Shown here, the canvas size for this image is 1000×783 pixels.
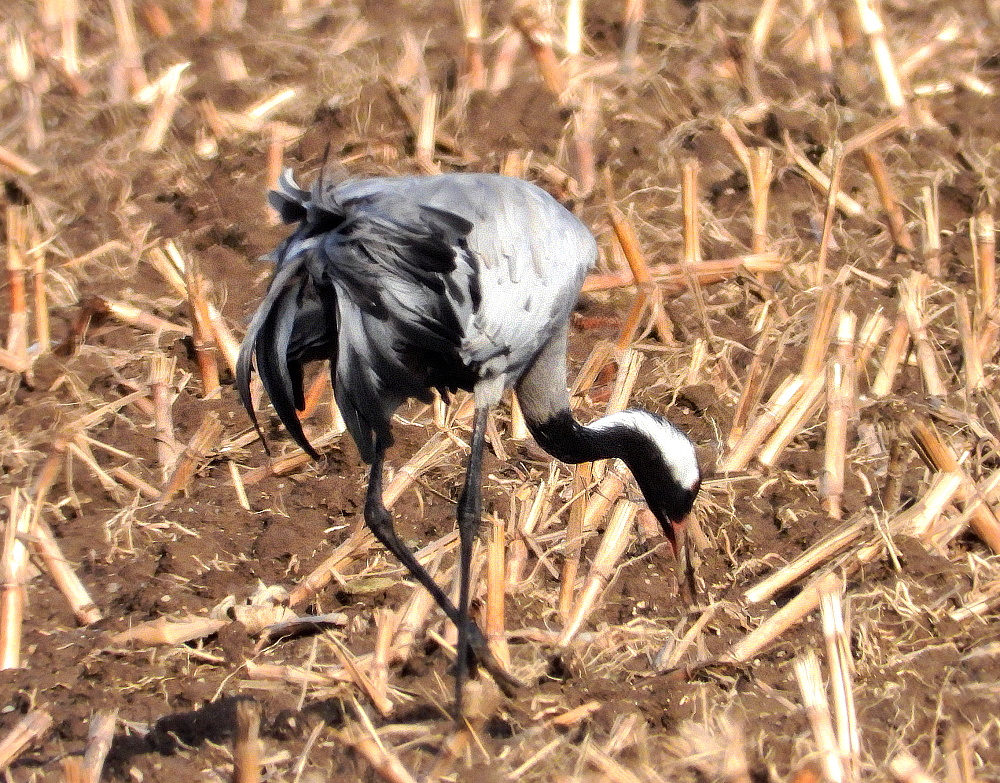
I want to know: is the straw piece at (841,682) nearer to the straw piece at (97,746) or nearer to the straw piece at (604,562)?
the straw piece at (604,562)

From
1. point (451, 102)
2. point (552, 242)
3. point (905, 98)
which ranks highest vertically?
point (552, 242)

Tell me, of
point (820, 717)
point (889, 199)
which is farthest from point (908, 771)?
point (889, 199)

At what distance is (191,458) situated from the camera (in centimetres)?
472

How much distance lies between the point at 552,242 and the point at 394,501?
1250mm

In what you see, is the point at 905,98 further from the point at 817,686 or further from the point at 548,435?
the point at 817,686

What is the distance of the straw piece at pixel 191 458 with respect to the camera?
Answer: 4680 millimetres

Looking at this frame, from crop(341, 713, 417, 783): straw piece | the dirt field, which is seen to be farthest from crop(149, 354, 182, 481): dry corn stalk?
crop(341, 713, 417, 783): straw piece

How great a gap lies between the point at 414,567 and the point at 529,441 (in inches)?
44.9

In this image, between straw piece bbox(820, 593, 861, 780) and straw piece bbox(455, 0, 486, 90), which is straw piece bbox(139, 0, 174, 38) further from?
straw piece bbox(820, 593, 861, 780)

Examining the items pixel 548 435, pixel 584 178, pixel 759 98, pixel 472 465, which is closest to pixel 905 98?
pixel 759 98

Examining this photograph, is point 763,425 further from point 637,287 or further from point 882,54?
point 882,54

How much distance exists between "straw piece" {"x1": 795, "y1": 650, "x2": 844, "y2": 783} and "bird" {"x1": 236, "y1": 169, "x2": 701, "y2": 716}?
2.97 feet

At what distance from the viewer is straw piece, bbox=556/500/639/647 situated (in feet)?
13.3

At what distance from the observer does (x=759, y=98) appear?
259 inches
